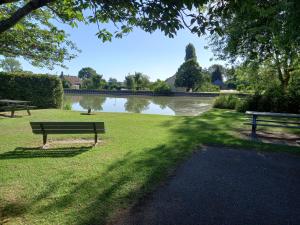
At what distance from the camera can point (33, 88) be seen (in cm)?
2083

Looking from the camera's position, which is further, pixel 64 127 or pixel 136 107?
pixel 136 107

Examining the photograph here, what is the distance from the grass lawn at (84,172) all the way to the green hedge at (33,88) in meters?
11.5

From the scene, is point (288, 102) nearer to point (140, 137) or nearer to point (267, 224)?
point (140, 137)

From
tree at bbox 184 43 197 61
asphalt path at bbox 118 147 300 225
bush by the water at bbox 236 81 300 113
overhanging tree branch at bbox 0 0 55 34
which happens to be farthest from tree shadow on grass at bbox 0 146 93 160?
tree at bbox 184 43 197 61

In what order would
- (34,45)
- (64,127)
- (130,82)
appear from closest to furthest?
(64,127) < (34,45) < (130,82)

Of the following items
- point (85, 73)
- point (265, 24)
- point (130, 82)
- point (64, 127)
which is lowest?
point (64, 127)

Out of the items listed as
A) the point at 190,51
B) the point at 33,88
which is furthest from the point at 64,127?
the point at 190,51

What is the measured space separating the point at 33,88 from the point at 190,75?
156 ft

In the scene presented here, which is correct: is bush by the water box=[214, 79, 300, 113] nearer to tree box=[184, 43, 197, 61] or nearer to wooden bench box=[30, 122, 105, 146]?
wooden bench box=[30, 122, 105, 146]

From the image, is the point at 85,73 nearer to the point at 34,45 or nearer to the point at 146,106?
the point at 146,106

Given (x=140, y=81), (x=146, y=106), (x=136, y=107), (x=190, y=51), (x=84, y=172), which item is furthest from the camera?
(x=190, y=51)

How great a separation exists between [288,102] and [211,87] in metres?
47.3

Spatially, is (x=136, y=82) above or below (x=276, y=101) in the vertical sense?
above

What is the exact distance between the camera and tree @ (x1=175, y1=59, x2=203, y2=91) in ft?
210
